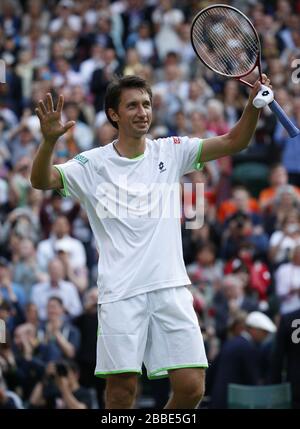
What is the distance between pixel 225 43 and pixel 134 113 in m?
0.83

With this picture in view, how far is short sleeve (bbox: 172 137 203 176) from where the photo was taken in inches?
307

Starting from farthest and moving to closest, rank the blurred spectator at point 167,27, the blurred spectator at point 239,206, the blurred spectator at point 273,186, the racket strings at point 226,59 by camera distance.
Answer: the blurred spectator at point 167,27 < the blurred spectator at point 273,186 < the blurred spectator at point 239,206 < the racket strings at point 226,59

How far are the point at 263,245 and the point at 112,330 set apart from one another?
7.55 metres

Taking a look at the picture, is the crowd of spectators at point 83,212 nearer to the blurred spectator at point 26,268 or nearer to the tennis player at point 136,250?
the blurred spectator at point 26,268

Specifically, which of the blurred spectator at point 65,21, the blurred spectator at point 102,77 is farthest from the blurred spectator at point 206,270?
the blurred spectator at point 65,21

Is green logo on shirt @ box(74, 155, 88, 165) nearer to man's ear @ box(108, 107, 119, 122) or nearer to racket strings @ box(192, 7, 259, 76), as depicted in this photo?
man's ear @ box(108, 107, 119, 122)

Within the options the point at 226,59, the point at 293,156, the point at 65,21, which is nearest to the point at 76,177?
the point at 226,59

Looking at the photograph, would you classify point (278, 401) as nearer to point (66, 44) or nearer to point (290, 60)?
point (290, 60)

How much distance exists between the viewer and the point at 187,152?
7.82 m

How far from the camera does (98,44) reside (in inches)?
778

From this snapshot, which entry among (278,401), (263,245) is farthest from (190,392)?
(263,245)

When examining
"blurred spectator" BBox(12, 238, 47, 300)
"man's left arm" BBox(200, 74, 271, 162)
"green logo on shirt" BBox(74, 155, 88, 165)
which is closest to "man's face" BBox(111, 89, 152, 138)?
"green logo on shirt" BBox(74, 155, 88, 165)

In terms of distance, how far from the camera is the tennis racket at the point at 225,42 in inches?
310

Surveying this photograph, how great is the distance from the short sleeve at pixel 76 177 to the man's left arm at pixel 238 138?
0.72m
